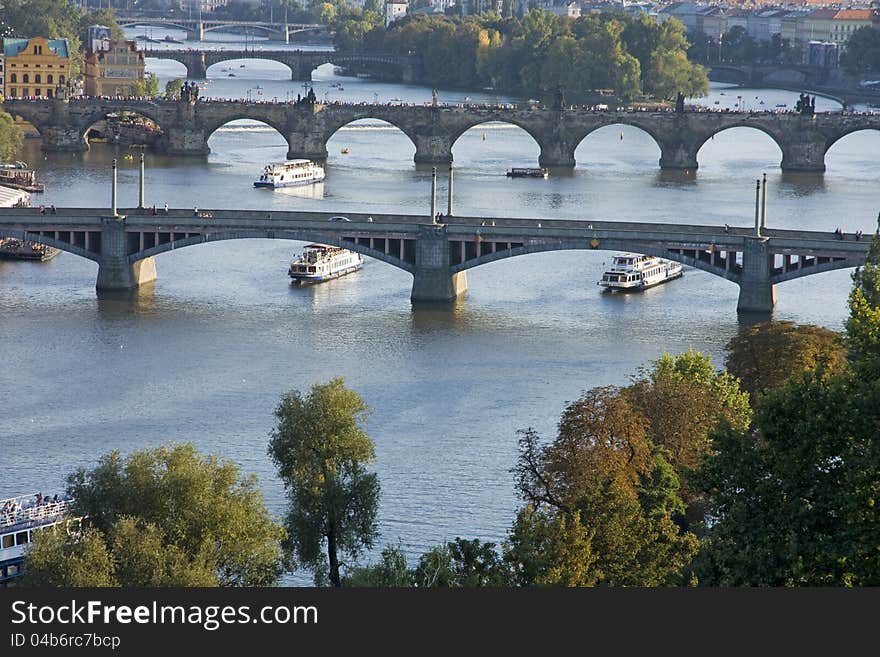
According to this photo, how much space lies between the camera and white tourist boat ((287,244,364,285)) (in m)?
41.0

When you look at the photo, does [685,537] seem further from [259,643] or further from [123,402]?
[123,402]

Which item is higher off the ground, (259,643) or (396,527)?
(259,643)

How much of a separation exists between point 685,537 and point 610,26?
236 feet

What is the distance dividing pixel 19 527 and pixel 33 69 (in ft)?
189

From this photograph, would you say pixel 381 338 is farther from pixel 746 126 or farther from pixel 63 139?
pixel 63 139

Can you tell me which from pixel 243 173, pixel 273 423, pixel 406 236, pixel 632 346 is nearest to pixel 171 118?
pixel 243 173

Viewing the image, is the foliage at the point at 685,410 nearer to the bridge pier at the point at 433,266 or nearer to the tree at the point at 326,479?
the tree at the point at 326,479

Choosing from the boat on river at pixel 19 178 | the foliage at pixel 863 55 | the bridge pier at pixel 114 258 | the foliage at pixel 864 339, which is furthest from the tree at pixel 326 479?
the foliage at pixel 863 55

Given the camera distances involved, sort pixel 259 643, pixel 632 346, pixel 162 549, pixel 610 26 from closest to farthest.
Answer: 1. pixel 259 643
2. pixel 162 549
3. pixel 632 346
4. pixel 610 26

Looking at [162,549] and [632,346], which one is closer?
[162,549]

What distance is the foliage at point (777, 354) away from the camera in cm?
2548

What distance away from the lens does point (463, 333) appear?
35.4m

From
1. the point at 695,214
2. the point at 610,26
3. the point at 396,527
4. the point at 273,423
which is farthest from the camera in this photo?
the point at 610,26

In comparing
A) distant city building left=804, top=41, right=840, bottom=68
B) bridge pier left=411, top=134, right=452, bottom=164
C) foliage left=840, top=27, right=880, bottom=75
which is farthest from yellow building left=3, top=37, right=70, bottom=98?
distant city building left=804, top=41, right=840, bottom=68
